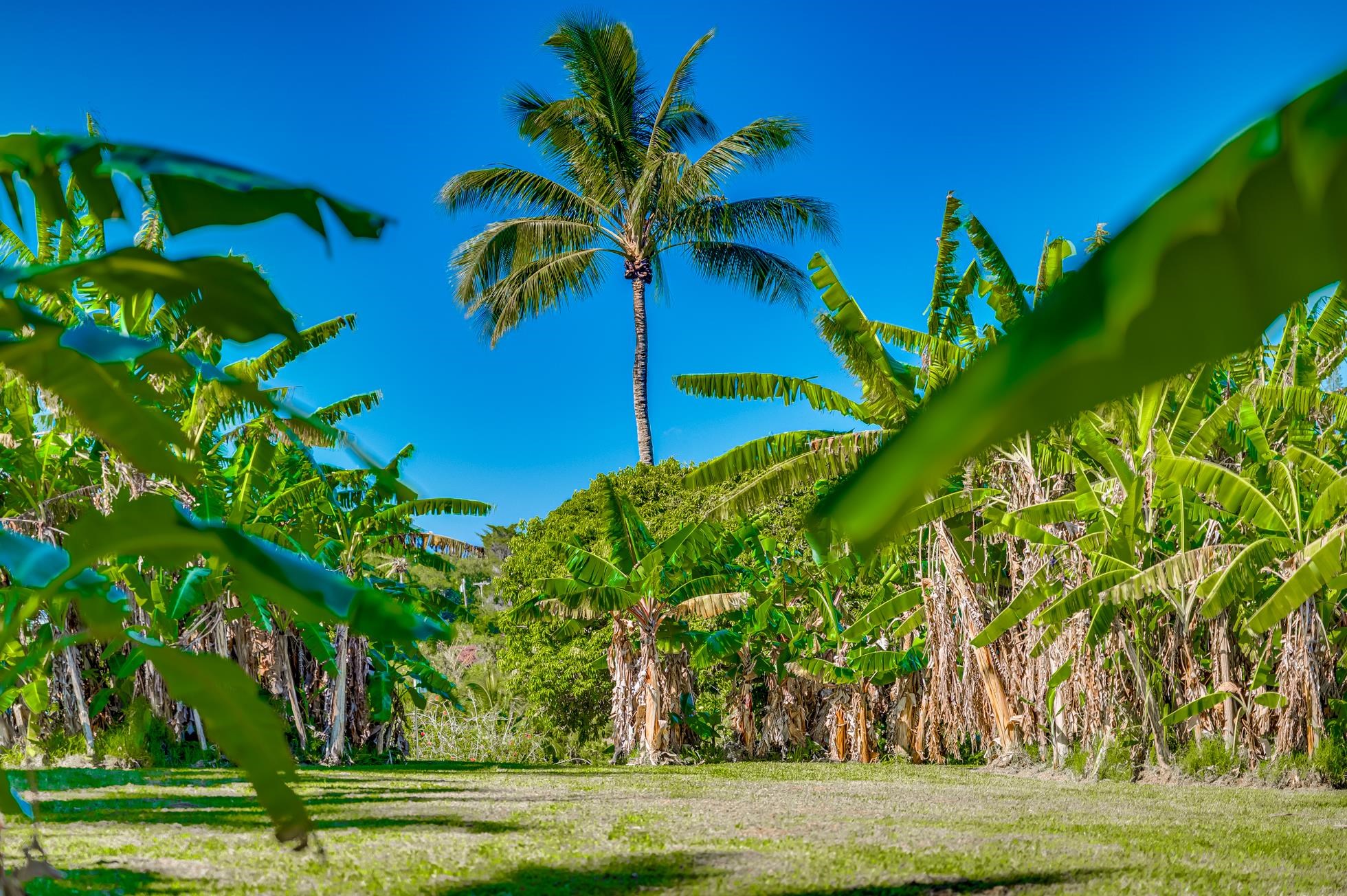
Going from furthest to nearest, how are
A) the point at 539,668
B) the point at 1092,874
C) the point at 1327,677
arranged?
1. the point at 539,668
2. the point at 1327,677
3. the point at 1092,874

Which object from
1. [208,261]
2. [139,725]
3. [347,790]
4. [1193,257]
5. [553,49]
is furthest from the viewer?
[553,49]

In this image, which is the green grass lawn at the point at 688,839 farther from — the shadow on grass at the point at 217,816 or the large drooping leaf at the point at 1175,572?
the large drooping leaf at the point at 1175,572

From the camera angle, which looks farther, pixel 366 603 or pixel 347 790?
pixel 347 790

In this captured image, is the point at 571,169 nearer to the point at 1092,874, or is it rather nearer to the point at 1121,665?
the point at 1121,665

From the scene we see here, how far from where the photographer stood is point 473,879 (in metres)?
4.11

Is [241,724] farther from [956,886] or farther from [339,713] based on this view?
[339,713]

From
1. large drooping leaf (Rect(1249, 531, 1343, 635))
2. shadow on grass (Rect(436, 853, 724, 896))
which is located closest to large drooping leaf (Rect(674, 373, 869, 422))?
large drooping leaf (Rect(1249, 531, 1343, 635))

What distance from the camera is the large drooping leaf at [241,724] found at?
1.79 metres

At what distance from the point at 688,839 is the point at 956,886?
67.2 inches

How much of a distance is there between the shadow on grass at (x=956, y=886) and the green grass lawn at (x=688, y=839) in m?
0.02

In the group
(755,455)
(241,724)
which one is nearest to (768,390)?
(755,455)

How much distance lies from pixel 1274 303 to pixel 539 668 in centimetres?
1981

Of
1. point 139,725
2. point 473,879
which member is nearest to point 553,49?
point 139,725

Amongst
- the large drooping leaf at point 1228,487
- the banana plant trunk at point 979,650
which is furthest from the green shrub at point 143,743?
the large drooping leaf at point 1228,487
